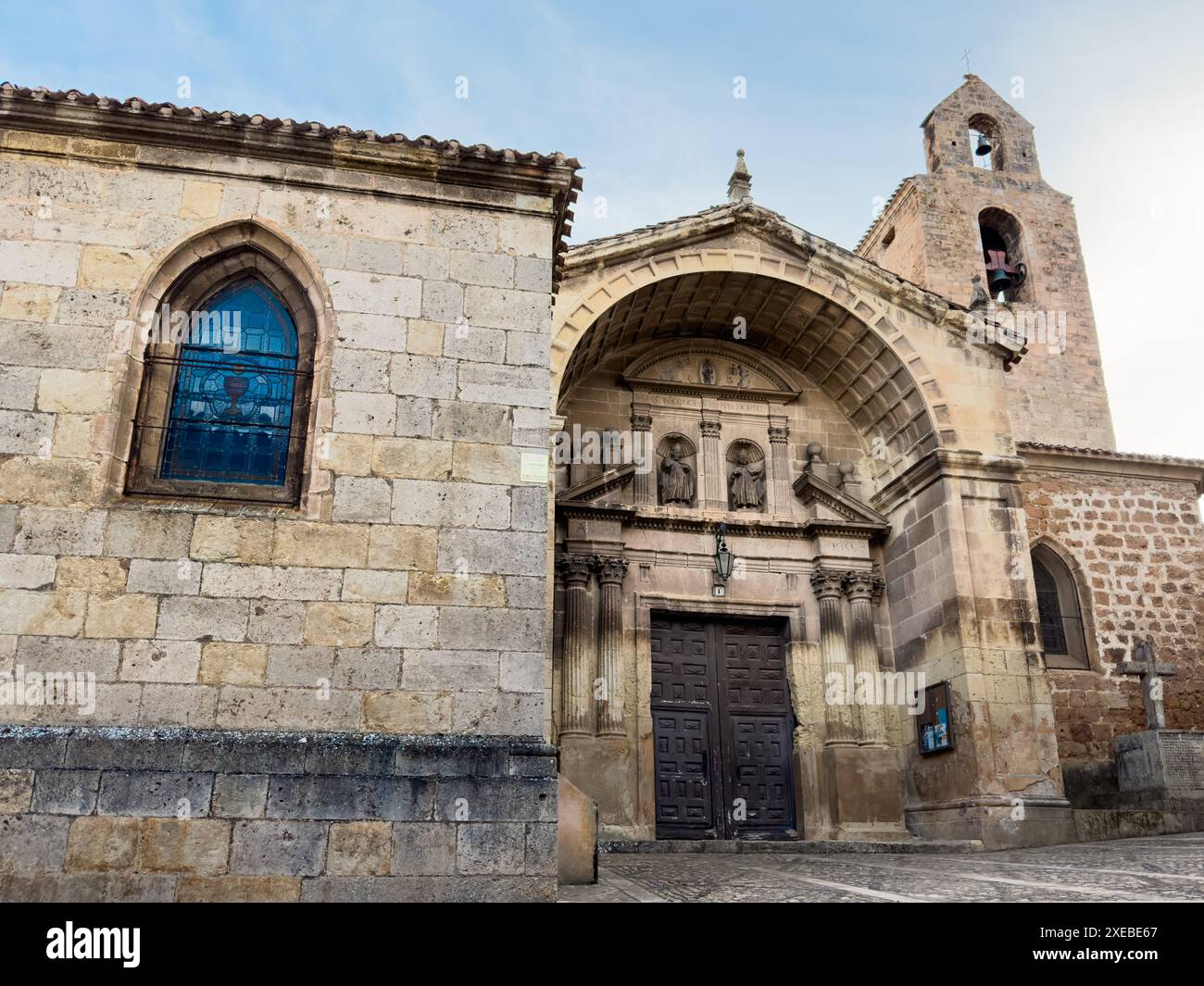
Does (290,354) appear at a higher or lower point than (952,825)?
higher

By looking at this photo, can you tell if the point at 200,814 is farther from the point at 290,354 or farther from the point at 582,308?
the point at 582,308

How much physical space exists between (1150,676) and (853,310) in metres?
5.95

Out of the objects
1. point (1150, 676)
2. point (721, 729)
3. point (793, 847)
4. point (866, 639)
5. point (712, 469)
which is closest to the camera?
point (793, 847)

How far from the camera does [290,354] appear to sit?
671 centimetres

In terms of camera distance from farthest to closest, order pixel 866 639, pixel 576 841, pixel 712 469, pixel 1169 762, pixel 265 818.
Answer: pixel 712 469 → pixel 866 639 → pixel 1169 762 → pixel 576 841 → pixel 265 818

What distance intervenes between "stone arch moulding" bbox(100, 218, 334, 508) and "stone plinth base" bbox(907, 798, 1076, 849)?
814 cm

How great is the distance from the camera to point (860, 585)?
518 inches

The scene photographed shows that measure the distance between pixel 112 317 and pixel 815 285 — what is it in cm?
911

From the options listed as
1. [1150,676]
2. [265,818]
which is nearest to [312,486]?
[265,818]

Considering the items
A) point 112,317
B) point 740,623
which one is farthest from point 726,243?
point 112,317

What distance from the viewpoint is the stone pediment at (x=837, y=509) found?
43.5 ft

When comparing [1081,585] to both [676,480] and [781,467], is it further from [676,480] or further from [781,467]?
[676,480]

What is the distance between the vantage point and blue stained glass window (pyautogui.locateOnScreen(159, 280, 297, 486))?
6438 mm

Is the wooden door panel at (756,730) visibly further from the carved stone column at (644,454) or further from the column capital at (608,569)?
Result: the carved stone column at (644,454)
